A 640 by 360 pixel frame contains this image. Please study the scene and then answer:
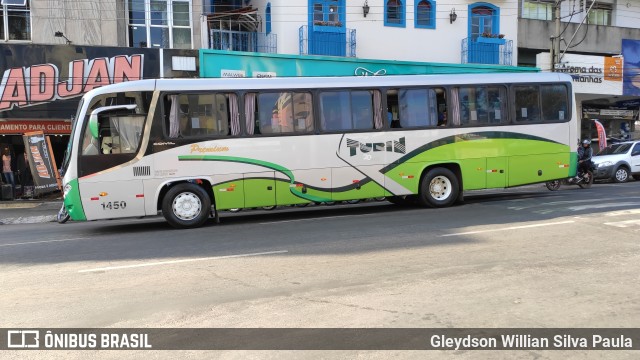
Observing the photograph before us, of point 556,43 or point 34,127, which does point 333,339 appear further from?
point 556,43

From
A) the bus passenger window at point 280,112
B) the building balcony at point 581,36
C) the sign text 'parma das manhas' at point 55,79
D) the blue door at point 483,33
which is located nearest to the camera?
the bus passenger window at point 280,112

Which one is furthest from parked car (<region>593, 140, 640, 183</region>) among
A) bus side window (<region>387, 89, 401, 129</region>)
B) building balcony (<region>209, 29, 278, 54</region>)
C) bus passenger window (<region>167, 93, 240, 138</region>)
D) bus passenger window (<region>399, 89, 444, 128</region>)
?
bus passenger window (<region>167, 93, 240, 138</region>)

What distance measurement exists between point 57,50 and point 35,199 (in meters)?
5.41

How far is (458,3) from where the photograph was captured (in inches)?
936

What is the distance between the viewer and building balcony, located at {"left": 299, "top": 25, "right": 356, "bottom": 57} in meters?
21.6

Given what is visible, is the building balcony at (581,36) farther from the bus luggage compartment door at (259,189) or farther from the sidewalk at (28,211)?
the sidewalk at (28,211)

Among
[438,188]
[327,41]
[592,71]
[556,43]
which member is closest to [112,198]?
[438,188]

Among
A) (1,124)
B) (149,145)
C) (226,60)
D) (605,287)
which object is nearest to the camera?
(605,287)

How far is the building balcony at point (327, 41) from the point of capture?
850 inches

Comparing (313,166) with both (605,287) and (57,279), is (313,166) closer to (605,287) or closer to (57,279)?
(57,279)

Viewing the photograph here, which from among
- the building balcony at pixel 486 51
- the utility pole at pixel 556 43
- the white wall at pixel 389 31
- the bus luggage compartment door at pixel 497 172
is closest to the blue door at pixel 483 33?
the building balcony at pixel 486 51

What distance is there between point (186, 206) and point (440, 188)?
6009mm

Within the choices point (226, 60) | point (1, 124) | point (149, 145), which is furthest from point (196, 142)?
point (1, 124)

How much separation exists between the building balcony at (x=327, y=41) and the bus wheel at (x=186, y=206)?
40.0 ft
